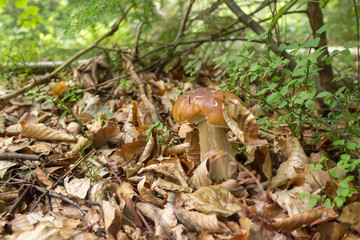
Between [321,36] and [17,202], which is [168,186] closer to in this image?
[17,202]

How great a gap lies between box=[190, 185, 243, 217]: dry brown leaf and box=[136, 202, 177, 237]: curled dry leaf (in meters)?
0.20

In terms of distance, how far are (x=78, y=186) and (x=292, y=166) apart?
187 centimetres

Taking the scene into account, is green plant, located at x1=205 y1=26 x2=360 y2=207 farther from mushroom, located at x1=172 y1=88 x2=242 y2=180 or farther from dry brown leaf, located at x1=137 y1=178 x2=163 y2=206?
dry brown leaf, located at x1=137 y1=178 x2=163 y2=206

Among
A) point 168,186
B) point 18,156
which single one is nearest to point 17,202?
point 18,156

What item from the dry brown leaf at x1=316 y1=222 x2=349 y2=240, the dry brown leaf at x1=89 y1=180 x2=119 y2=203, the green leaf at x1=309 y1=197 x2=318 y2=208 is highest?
the dry brown leaf at x1=89 y1=180 x2=119 y2=203

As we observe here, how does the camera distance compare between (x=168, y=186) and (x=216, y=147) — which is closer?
(x=168, y=186)

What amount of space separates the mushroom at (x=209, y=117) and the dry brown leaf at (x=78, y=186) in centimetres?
97

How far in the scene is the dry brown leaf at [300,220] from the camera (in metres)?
1.68

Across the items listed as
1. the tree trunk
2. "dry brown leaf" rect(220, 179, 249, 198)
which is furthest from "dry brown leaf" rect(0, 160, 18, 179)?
the tree trunk

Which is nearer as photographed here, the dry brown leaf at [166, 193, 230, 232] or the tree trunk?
the dry brown leaf at [166, 193, 230, 232]

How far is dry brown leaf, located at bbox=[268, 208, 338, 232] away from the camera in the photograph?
168cm

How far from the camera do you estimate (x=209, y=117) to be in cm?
200

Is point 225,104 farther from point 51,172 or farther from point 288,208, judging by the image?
point 51,172

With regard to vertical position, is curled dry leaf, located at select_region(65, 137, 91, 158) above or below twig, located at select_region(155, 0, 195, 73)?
below
